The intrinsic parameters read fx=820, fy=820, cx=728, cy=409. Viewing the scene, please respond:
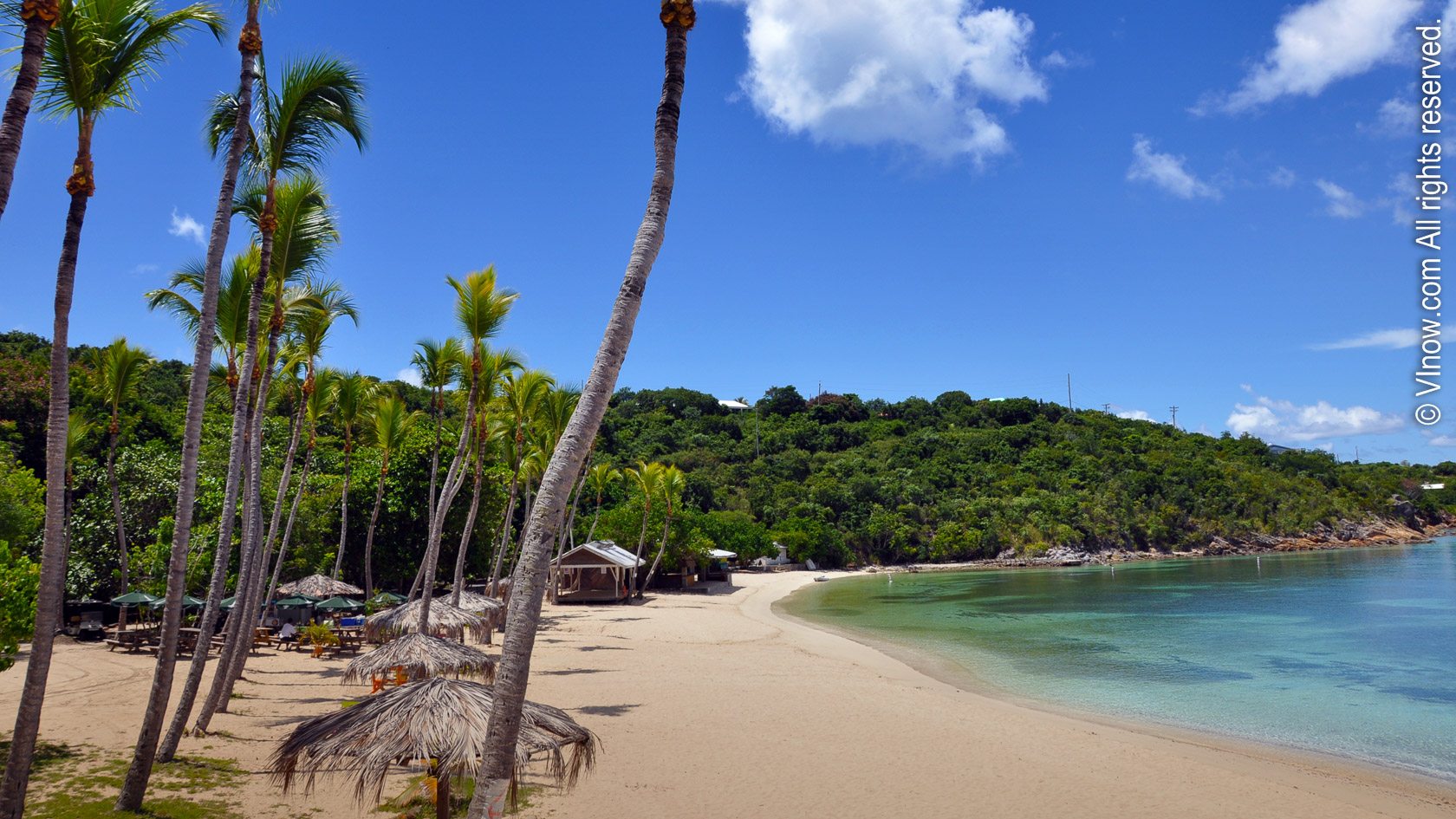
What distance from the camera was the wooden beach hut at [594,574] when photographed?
32.6 meters

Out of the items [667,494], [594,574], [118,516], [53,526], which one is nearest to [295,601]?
[118,516]

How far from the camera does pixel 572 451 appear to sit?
4.59 meters

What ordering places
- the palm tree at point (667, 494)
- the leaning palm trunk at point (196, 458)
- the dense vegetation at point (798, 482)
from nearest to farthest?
the leaning palm trunk at point (196, 458) < the dense vegetation at point (798, 482) < the palm tree at point (667, 494)

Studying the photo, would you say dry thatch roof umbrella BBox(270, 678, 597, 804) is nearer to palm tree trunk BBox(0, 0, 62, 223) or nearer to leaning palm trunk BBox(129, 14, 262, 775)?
leaning palm trunk BBox(129, 14, 262, 775)

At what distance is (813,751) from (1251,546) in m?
85.0

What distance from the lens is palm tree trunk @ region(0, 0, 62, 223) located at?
18.6 feet

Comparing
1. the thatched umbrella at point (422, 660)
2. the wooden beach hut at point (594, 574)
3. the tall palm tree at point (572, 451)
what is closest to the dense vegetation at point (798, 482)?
the wooden beach hut at point (594, 574)

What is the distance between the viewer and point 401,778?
8898mm

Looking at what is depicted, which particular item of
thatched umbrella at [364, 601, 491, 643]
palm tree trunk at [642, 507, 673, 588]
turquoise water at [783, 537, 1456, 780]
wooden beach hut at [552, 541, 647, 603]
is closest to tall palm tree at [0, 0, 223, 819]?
thatched umbrella at [364, 601, 491, 643]

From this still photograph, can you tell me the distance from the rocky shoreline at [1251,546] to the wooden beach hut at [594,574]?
31.2 metres

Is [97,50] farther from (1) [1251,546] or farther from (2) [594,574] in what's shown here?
(1) [1251,546]

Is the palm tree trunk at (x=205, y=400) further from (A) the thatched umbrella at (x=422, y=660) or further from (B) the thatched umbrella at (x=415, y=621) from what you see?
(B) the thatched umbrella at (x=415, y=621)

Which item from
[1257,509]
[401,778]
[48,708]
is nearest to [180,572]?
[401,778]

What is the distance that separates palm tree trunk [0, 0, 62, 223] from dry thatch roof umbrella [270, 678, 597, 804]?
440 cm
